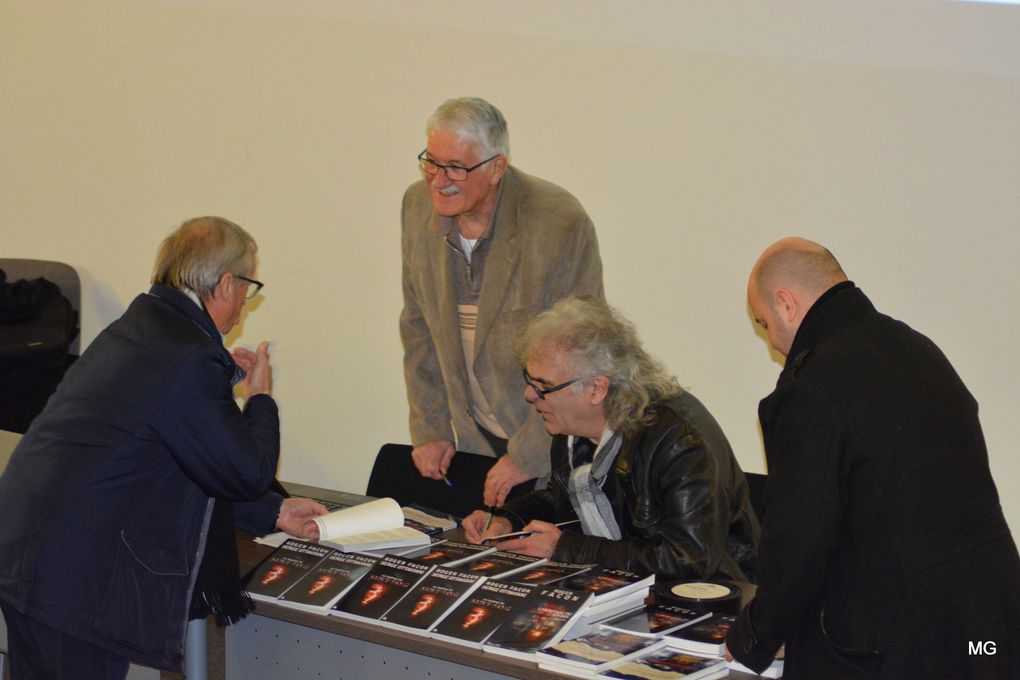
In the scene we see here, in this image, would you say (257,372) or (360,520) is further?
(360,520)

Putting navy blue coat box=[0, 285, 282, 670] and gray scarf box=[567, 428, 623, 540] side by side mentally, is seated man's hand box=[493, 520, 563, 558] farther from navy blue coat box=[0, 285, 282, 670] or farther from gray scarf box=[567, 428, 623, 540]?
navy blue coat box=[0, 285, 282, 670]

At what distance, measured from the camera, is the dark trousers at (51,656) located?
2.22m

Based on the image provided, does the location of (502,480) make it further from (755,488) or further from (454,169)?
(454,169)

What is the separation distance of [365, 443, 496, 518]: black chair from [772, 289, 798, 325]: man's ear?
4.87 feet

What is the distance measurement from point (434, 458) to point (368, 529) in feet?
1.82

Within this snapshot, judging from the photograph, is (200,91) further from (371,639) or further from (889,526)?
(889,526)

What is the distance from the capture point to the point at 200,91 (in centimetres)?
510

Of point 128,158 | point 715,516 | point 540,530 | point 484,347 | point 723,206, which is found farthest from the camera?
point 128,158

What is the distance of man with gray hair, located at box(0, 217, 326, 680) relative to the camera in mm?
2184

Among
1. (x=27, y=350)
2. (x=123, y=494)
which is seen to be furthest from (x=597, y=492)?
(x=27, y=350)

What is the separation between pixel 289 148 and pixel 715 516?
302 centimetres

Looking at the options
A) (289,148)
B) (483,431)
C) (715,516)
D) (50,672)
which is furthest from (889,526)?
(289,148)

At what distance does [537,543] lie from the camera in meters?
2.65

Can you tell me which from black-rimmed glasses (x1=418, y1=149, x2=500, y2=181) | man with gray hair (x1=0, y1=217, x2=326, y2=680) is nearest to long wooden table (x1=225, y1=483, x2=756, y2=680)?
man with gray hair (x1=0, y1=217, x2=326, y2=680)
